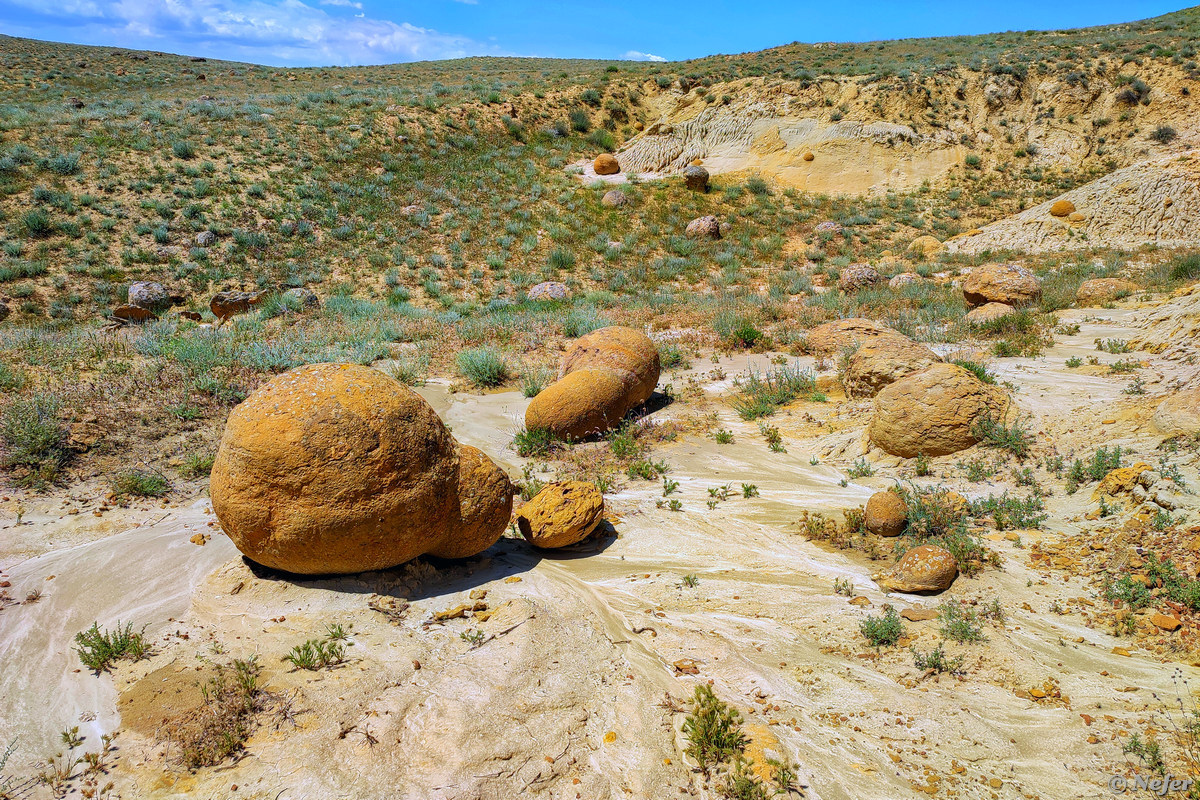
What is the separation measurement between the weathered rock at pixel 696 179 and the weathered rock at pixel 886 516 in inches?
806

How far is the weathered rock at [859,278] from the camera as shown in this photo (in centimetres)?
1505

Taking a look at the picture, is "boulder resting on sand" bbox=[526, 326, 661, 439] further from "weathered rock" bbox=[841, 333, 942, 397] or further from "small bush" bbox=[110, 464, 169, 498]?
"small bush" bbox=[110, 464, 169, 498]

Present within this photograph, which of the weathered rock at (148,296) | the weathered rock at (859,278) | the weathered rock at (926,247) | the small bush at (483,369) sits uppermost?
the weathered rock at (926,247)

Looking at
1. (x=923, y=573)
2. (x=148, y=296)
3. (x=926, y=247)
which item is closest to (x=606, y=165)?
(x=926, y=247)

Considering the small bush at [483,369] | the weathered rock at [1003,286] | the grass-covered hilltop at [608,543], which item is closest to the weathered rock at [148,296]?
the grass-covered hilltop at [608,543]

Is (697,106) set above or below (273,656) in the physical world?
above

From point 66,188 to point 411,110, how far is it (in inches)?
494

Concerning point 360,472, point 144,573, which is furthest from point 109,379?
point 360,472

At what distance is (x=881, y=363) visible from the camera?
285 inches

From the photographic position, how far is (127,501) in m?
4.86

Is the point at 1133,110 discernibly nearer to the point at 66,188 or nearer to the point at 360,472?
the point at 360,472

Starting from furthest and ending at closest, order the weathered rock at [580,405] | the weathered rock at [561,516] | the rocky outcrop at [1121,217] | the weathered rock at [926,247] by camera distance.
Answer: the weathered rock at [926,247] < the rocky outcrop at [1121,217] < the weathered rock at [580,405] < the weathered rock at [561,516]

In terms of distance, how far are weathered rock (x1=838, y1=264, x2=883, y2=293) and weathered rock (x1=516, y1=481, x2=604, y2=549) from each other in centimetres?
1234

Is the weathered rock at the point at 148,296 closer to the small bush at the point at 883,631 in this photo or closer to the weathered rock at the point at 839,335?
the weathered rock at the point at 839,335
